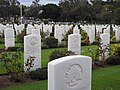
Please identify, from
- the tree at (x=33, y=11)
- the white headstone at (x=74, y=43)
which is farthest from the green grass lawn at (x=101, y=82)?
the tree at (x=33, y=11)

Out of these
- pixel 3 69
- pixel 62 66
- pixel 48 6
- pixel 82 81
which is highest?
pixel 48 6

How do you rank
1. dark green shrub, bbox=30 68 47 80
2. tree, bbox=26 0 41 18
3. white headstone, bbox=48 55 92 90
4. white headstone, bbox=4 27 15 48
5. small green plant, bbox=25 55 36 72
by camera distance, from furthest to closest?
1. tree, bbox=26 0 41 18
2. white headstone, bbox=4 27 15 48
3. small green plant, bbox=25 55 36 72
4. dark green shrub, bbox=30 68 47 80
5. white headstone, bbox=48 55 92 90

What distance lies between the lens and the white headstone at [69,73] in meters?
4.18

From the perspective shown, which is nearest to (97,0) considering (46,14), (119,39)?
(46,14)

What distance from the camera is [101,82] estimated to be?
28.3 ft

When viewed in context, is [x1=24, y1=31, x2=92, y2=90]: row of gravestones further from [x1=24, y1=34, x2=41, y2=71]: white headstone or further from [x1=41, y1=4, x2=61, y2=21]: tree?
[x1=41, y1=4, x2=61, y2=21]: tree

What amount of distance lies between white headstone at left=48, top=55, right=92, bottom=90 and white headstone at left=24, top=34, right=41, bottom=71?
530 cm

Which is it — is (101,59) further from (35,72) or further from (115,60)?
(35,72)

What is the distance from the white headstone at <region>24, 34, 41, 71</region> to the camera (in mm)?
9859

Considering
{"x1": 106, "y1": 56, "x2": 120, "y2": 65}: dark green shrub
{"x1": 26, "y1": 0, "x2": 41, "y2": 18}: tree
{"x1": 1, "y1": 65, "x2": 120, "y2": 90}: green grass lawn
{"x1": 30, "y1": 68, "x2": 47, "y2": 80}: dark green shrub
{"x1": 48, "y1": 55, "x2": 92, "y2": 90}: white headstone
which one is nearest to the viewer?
{"x1": 48, "y1": 55, "x2": 92, "y2": 90}: white headstone

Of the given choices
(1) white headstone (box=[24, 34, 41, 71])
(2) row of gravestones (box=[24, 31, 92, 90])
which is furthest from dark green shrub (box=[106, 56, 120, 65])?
(2) row of gravestones (box=[24, 31, 92, 90])

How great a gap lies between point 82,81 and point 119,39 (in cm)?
1907

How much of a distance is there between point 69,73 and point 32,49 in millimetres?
5768

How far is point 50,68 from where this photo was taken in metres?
4.17
